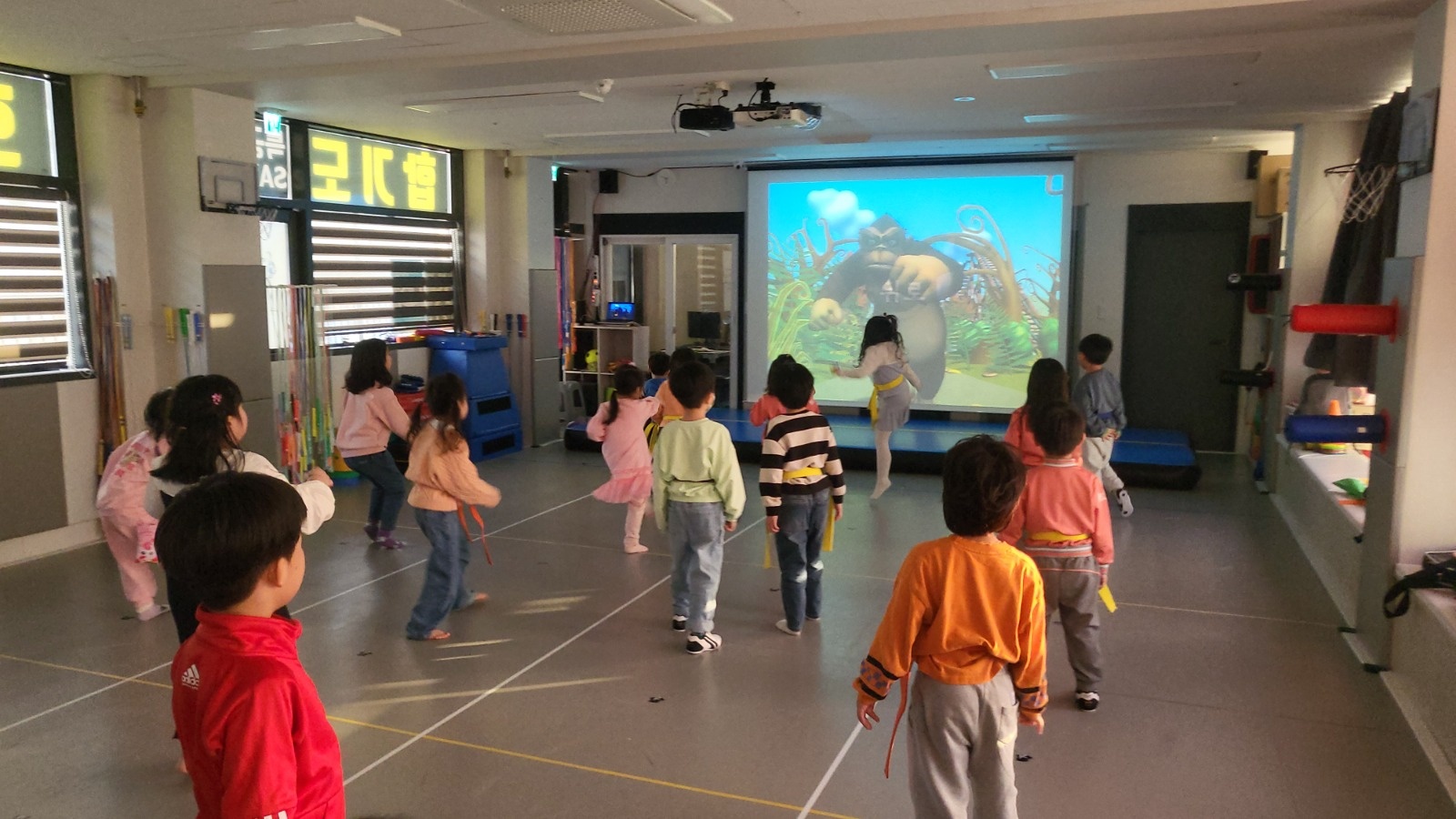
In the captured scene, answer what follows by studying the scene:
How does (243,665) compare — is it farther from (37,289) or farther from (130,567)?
(37,289)

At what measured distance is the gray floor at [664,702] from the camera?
123 inches

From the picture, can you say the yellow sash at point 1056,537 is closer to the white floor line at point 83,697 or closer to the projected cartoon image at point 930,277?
the white floor line at point 83,697

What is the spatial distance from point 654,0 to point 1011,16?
1.53m

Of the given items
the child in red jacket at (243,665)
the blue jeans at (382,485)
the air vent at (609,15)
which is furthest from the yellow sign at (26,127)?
the child in red jacket at (243,665)

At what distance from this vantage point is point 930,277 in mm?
10344

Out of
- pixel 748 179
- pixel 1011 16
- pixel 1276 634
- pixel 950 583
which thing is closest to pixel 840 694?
pixel 950 583

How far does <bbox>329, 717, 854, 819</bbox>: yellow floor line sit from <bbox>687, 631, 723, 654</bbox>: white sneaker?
3.42ft

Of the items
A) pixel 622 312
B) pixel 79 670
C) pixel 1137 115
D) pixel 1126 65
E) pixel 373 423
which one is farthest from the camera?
pixel 622 312

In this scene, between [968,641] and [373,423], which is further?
[373,423]

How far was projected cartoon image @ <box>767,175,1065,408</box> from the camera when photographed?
999 cm

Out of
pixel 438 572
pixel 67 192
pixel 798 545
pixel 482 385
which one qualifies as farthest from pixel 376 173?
pixel 798 545

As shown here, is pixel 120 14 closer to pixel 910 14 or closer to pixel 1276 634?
pixel 910 14

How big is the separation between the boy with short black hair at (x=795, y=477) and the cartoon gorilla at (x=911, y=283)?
20.2 feet

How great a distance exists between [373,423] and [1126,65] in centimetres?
462
